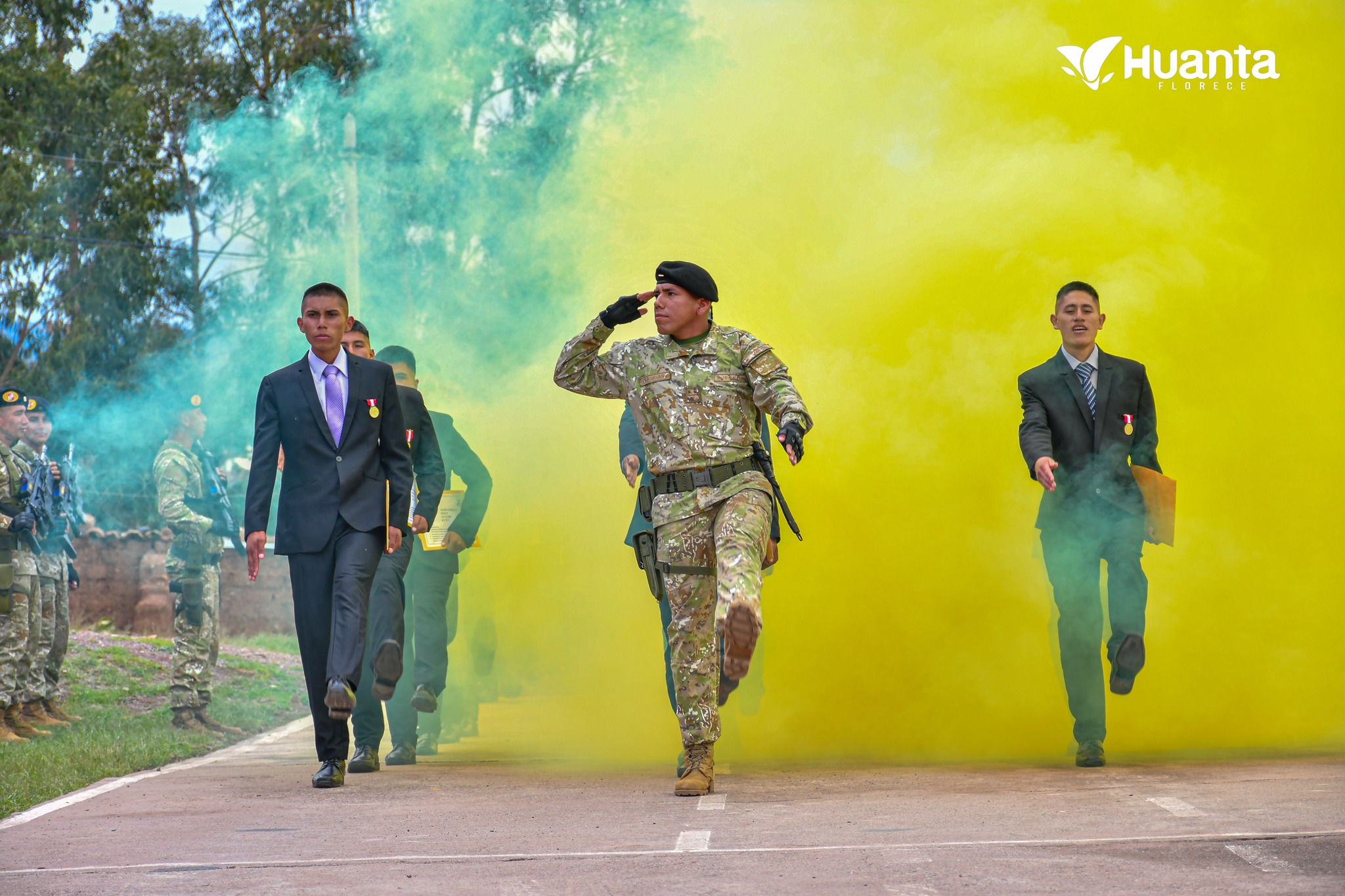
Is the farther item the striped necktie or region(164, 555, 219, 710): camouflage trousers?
region(164, 555, 219, 710): camouflage trousers

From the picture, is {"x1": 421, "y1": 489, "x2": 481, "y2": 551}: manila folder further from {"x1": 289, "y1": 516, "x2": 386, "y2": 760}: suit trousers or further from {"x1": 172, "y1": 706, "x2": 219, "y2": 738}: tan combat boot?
{"x1": 172, "y1": 706, "x2": 219, "y2": 738}: tan combat boot

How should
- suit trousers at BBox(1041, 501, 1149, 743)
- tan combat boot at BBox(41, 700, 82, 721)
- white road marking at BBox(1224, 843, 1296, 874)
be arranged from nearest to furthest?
white road marking at BBox(1224, 843, 1296, 874) → suit trousers at BBox(1041, 501, 1149, 743) → tan combat boot at BBox(41, 700, 82, 721)

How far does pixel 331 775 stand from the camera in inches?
229

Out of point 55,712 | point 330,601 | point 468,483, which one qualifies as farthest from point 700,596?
point 55,712

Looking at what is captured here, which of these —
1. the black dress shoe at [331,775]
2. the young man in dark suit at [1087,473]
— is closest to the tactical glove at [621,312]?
the young man in dark suit at [1087,473]

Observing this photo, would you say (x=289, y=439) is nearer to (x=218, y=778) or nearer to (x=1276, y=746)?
(x=218, y=778)

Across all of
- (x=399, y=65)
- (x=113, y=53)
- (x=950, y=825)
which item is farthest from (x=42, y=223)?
(x=950, y=825)

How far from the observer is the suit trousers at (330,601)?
18.6 feet

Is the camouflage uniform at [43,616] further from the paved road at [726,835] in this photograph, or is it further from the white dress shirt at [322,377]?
the white dress shirt at [322,377]

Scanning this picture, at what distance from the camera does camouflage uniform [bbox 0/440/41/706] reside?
26.3ft

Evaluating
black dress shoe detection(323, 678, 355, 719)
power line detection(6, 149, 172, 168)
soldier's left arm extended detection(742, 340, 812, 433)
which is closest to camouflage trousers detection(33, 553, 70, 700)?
black dress shoe detection(323, 678, 355, 719)

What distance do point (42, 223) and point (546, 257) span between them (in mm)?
12449

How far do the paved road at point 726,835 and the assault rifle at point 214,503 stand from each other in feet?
8.71

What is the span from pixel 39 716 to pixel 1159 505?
619cm
